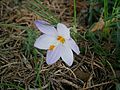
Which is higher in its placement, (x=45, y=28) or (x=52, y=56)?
(x=45, y=28)

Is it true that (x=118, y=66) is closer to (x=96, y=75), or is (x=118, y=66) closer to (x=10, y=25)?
(x=96, y=75)

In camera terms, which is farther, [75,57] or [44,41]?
[75,57]

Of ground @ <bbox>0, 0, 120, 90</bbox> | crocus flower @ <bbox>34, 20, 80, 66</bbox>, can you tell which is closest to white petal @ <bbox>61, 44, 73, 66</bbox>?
crocus flower @ <bbox>34, 20, 80, 66</bbox>

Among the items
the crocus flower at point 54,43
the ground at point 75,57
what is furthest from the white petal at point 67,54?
the ground at point 75,57

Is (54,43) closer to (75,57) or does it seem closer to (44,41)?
(44,41)

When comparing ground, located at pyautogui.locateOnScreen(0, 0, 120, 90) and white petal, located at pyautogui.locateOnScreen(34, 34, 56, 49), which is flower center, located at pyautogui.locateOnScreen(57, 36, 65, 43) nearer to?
white petal, located at pyautogui.locateOnScreen(34, 34, 56, 49)

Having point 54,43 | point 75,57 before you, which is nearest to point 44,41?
point 54,43

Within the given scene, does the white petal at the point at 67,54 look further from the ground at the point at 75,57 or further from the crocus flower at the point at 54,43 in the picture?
A: the ground at the point at 75,57

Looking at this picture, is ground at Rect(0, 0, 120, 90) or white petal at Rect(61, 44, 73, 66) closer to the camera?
white petal at Rect(61, 44, 73, 66)
